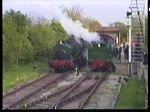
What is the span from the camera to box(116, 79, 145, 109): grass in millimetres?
3840

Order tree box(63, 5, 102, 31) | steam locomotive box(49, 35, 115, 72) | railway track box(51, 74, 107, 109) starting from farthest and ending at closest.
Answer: steam locomotive box(49, 35, 115, 72)
railway track box(51, 74, 107, 109)
tree box(63, 5, 102, 31)

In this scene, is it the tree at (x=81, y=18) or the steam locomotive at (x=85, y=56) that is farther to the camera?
the steam locomotive at (x=85, y=56)

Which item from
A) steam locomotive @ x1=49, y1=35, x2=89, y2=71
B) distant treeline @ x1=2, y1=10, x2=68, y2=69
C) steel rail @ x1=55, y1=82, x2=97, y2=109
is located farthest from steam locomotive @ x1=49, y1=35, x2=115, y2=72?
steel rail @ x1=55, y1=82, x2=97, y2=109

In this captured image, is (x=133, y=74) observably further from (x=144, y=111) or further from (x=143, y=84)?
(x=144, y=111)

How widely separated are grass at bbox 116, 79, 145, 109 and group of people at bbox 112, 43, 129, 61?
1.17ft

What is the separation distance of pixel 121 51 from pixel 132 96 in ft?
1.89

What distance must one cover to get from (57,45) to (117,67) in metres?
0.82

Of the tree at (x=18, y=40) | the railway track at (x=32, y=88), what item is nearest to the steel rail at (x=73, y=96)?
the railway track at (x=32, y=88)

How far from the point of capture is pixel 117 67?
414 cm

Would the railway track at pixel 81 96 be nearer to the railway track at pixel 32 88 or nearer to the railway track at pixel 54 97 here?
the railway track at pixel 54 97

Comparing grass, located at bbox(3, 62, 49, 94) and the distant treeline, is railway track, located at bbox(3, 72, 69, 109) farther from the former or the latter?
the distant treeline

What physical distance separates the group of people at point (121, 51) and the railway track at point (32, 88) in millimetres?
706

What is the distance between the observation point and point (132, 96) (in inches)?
158

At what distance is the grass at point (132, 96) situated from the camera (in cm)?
384
